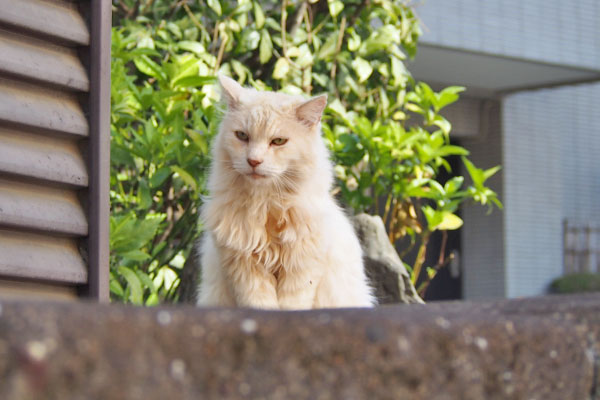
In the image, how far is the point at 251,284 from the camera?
2.20m

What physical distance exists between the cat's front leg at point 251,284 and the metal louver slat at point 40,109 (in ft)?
1.85

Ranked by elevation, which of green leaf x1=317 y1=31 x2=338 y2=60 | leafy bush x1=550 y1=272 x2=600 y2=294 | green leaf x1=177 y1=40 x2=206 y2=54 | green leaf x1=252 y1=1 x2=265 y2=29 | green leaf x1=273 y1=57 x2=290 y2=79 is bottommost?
leafy bush x1=550 y1=272 x2=600 y2=294

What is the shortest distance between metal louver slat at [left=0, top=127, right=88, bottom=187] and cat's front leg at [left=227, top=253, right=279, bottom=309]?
0.49 meters

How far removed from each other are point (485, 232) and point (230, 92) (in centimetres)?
713

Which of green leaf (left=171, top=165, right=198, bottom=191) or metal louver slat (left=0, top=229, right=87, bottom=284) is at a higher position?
green leaf (left=171, top=165, right=198, bottom=191)

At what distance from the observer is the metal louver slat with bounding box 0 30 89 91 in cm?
195

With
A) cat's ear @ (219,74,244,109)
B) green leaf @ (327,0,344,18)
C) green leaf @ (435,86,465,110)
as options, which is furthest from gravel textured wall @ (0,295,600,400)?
green leaf @ (327,0,344,18)

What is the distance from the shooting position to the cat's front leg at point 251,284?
2.19 m

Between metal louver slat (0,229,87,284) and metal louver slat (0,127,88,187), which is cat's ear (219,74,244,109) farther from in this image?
metal louver slat (0,229,87,284)

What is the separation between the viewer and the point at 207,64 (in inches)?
148

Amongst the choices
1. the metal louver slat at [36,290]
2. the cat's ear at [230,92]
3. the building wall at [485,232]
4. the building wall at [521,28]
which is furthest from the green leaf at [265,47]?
the building wall at [485,232]

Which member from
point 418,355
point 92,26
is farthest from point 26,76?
point 418,355

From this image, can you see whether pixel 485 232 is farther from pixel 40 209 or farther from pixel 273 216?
pixel 40 209

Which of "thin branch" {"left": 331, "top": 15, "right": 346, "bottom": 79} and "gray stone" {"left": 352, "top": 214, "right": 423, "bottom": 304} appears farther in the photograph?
"thin branch" {"left": 331, "top": 15, "right": 346, "bottom": 79}
